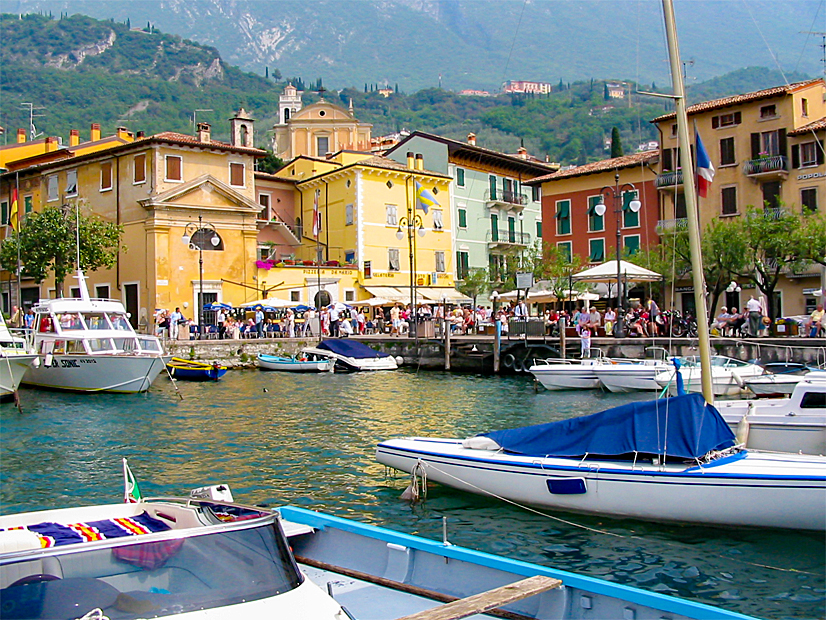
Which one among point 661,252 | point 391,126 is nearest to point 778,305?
point 661,252

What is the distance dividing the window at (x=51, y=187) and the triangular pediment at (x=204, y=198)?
8970 mm

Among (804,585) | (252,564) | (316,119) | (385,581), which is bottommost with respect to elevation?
(804,585)

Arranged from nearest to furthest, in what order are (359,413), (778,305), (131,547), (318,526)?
(131,547) → (318,526) → (359,413) → (778,305)

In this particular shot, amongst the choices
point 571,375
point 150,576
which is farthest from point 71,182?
point 150,576

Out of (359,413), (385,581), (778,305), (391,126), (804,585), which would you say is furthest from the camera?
(391,126)

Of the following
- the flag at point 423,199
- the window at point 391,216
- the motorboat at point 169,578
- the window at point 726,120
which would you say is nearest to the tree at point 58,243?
the window at point 391,216

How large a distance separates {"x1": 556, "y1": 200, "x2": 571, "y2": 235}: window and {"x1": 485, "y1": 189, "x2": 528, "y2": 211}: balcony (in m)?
9.02

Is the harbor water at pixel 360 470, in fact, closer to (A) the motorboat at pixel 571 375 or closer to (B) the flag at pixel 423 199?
(A) the motorboat at pixel 571 375

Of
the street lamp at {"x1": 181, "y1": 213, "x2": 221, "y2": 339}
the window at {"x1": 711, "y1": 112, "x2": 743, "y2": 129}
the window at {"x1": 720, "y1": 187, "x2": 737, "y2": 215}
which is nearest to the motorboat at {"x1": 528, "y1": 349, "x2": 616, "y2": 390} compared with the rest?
the window at {"x1": 720, "y1": 187, "x2": 737, "y2": 215}

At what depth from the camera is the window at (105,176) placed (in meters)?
49.2

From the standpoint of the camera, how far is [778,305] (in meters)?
44.4

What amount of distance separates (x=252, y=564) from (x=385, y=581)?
2.28 metres

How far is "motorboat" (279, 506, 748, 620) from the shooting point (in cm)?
601

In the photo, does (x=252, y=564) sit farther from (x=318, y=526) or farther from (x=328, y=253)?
(x=328, y=253)
